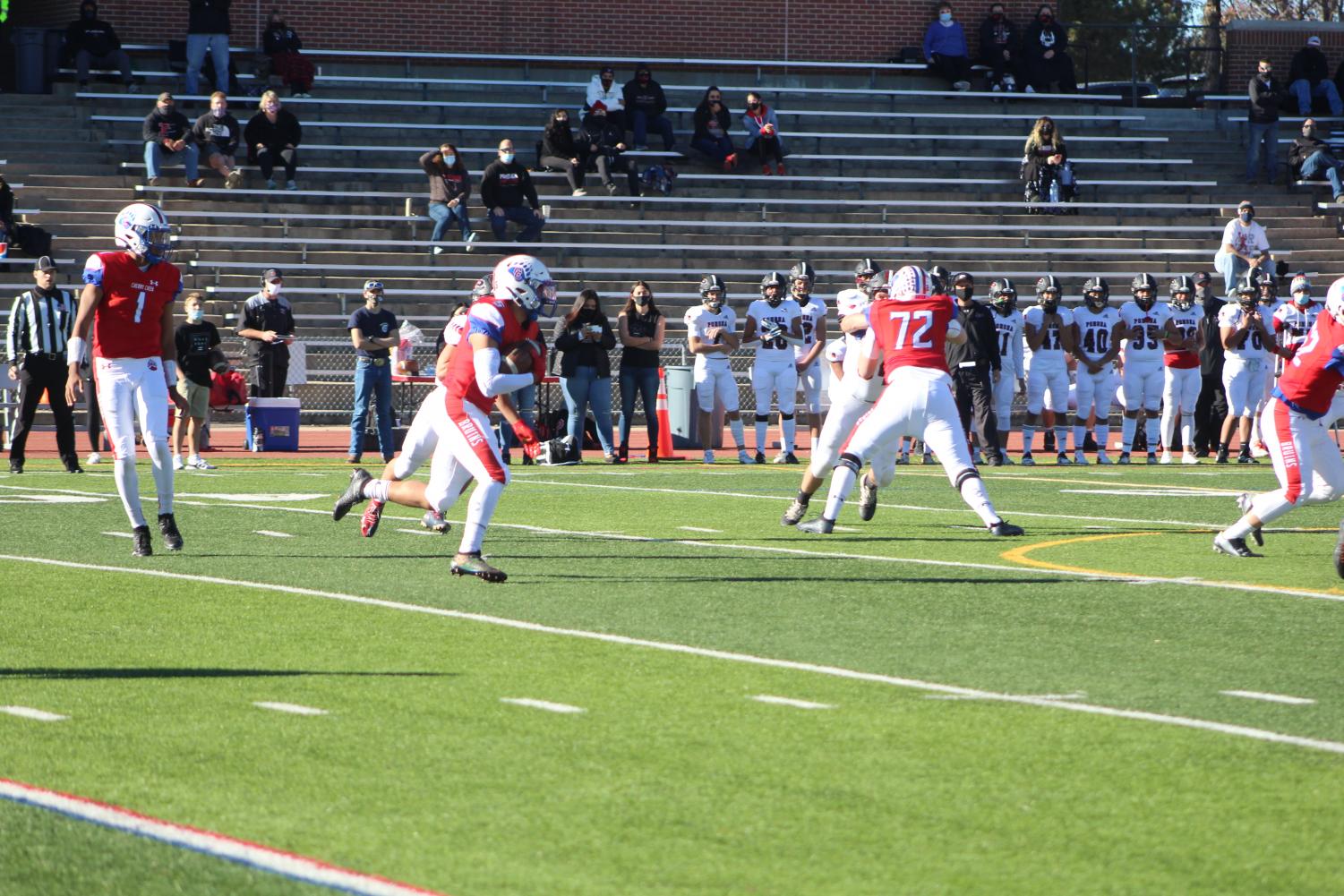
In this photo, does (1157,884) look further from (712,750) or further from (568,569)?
(568,569)

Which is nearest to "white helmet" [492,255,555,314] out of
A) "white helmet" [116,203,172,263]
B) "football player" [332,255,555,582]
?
"football player" [332,255,555,582]

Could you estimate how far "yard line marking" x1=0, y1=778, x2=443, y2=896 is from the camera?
15.0 ft

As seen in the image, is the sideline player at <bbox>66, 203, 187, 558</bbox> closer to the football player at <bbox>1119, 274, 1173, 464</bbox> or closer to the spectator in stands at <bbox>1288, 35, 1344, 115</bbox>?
the football player at <bbox>1119, 274, 1173, 464</bbox>

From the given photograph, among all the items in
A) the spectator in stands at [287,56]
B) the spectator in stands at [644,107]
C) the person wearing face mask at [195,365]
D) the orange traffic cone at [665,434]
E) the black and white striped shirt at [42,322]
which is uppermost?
the spectator in stands at [287,56]

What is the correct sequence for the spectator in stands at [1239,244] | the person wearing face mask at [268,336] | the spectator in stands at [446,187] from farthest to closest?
the spectator in stands at [1239,244] → the spectator in stands at [446,187] → the person wearing face mask at [268,336]

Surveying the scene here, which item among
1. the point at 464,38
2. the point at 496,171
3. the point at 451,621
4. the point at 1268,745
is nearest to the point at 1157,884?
the point at 1268,745

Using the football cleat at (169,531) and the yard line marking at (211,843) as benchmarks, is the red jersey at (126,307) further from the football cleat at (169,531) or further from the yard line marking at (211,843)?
the yard line marking at (211,843)

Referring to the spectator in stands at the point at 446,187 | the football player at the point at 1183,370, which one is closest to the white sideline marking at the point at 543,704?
the football player at the point at 1183,370

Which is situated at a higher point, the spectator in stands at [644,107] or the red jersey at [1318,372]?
the spectator in stands at [644,107]

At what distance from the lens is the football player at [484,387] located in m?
9.96

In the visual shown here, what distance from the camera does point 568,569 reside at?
10.8 metres

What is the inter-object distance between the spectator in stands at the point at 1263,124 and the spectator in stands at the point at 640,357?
51.0 ft

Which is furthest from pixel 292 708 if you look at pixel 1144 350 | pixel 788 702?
pixel 1144 350

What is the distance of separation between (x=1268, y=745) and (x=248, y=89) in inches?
1054
